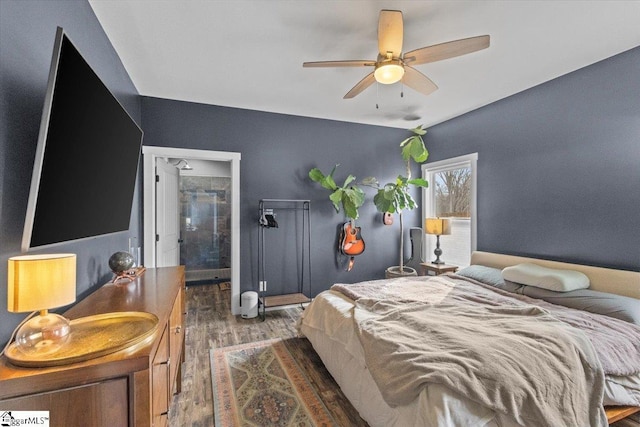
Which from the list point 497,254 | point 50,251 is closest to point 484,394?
point 50,251

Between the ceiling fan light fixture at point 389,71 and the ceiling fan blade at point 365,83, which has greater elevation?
the ceiling fan blade at point 365,83

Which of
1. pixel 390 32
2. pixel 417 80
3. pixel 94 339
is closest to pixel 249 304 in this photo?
pixel 94 339

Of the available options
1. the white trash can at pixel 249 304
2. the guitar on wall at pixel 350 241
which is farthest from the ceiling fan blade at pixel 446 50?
the white trash can at pixel 249 304

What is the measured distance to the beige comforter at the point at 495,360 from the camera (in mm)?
1349

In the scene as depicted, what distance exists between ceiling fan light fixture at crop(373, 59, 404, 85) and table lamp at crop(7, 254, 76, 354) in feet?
6.84

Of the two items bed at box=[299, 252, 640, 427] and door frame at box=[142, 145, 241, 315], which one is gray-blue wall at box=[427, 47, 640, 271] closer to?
bed at box=[299, 252, 640, 427]

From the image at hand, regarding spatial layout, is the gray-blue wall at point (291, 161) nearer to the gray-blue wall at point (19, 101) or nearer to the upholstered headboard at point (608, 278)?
the gray-blue wall at point (19, 101)

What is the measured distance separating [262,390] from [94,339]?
1485 millimetres

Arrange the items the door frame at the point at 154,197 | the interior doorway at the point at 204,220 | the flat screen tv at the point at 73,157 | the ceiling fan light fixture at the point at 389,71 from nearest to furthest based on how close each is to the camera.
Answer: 1. the flat screen tv at the point at 73,157
2. the ceiling fan light fixture at the point at 389,71
3. the door frame at the point at 154,197
4. the interior doorway at the point at 204,220

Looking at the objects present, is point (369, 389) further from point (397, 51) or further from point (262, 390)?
point (397, 51)

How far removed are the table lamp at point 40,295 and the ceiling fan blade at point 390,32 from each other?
6.72 feet

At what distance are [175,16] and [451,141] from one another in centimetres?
377

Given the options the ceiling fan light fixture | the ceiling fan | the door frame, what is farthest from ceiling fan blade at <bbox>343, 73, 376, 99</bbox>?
the door frame

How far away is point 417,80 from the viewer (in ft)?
8.03
